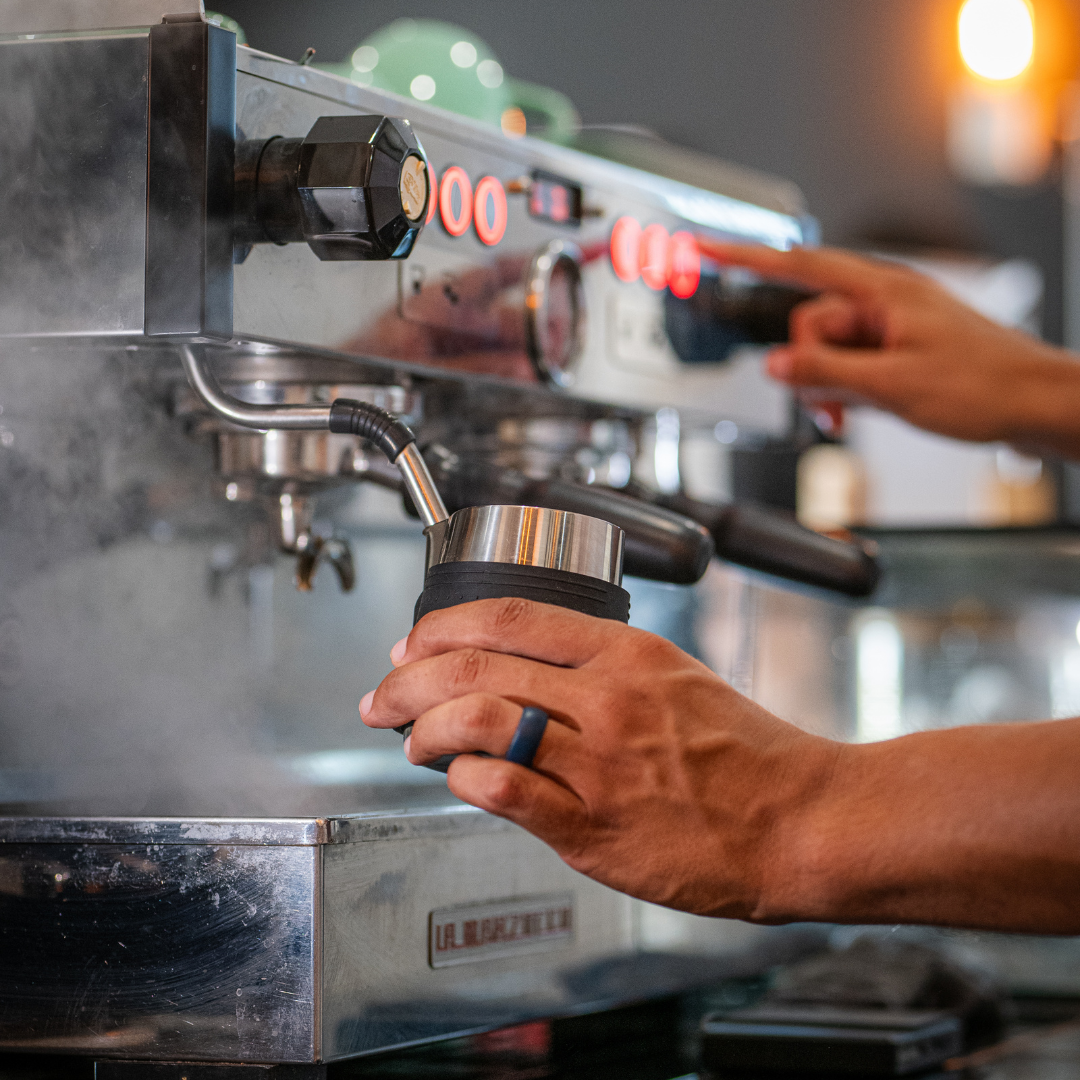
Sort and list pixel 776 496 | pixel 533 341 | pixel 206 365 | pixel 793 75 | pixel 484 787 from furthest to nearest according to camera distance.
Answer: pixel 793 75, pixel 776 496, pixel 533 341, pixel 206 365, pixel 484 787

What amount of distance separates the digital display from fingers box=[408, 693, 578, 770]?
318 mm

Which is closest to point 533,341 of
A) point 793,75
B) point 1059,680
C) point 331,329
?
point 331,329

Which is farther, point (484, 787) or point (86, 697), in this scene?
point (86, 697)

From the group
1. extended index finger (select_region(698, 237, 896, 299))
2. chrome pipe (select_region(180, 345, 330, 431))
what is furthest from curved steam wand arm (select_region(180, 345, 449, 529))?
extended index finger (select_region(698, 237, 896, 299))

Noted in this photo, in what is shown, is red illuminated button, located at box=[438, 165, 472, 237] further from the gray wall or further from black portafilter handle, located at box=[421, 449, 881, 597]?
the gray wall

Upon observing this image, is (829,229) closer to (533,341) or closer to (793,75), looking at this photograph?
(793,75)

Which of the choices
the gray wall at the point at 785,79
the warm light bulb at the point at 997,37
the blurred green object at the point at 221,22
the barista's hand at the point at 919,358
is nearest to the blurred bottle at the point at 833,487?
the gray wall at the point at 785,79

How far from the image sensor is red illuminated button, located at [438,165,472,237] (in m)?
0.58

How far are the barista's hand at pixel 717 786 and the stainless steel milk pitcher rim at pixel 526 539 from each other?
17mm

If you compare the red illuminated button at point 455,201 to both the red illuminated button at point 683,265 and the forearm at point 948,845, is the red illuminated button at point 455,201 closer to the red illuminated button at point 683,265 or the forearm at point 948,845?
the red illuminated button at point 683,265

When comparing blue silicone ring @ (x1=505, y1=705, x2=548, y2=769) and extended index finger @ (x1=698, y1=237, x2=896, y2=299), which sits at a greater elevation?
extended index finger @ (x1=698, y1=237, x2=896, y2=299)

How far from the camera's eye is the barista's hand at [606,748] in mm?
406

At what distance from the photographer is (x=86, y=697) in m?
0.65

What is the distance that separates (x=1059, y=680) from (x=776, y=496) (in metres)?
0.32
